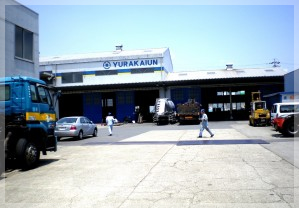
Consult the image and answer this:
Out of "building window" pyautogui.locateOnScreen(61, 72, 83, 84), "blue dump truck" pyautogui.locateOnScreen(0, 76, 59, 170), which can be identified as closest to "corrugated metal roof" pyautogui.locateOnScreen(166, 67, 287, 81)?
"building window" pyautogui.locateOnScreen(61, 72, 83, 84)

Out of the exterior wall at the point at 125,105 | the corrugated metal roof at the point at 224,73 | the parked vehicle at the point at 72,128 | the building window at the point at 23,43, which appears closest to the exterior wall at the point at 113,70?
the exterior wall at the point at 125,105

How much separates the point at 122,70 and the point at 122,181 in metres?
38.7

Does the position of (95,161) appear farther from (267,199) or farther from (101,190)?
(267,199)

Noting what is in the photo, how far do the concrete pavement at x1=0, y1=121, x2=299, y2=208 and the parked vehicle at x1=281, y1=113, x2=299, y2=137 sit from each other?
6113 millimetres

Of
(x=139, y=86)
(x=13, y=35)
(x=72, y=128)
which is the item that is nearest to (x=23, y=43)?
(x=13, y=35)

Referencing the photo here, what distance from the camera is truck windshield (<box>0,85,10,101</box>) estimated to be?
33.6ft

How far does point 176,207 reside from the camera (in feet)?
18.8

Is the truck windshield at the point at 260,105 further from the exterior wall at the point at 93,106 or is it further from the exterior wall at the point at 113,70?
the exterior wall at the point at 93,106

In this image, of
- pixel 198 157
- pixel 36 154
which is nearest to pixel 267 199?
pixel 198 157

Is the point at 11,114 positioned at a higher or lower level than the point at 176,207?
higher

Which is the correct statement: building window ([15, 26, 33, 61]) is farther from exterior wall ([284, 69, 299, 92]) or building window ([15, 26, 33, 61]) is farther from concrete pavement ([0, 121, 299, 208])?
exterior wall ([284, 69, 299, 92])

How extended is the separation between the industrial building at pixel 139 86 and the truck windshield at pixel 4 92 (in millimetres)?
29973

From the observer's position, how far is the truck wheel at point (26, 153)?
31.6 ft

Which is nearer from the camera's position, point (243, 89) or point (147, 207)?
point (147, 207)
